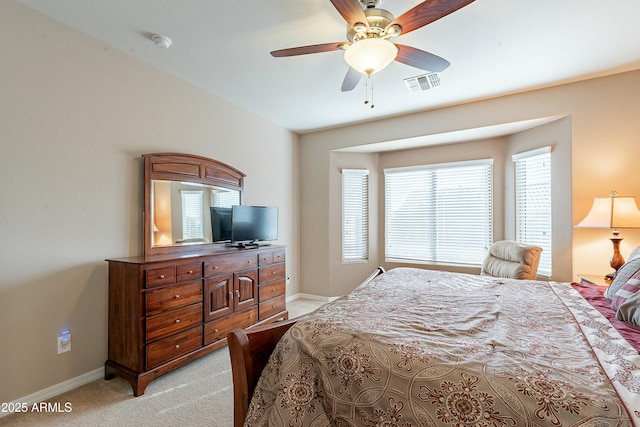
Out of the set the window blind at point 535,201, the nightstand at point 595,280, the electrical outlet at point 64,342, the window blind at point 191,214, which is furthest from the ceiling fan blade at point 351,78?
the electrical outlet at point 64,342

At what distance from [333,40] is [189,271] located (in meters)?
2.37

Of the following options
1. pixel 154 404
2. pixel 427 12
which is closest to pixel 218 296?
pixel 154 404

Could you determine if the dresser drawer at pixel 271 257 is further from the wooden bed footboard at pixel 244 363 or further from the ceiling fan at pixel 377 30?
the ceiling fan at pixel 377 30

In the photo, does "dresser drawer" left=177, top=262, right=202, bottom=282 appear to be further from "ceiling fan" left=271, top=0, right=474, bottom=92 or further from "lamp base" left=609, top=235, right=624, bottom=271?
"lamp base" left=609, top=235, right=624, bottom=271

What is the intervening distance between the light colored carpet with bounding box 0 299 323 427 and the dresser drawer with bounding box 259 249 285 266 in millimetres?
1231

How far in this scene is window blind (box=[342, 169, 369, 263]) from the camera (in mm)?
4809

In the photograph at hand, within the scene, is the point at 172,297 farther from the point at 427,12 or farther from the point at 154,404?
the point at 427,12

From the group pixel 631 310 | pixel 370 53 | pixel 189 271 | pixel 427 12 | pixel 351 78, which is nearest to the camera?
pixel 631 310

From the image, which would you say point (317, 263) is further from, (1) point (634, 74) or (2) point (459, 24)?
(1) point (634, 74)

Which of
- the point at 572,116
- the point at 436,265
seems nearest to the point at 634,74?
the point at 572,116

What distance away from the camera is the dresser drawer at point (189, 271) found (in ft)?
8.19

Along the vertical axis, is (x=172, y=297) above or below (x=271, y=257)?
below

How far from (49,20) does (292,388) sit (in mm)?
3112

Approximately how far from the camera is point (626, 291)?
1.65 metres
